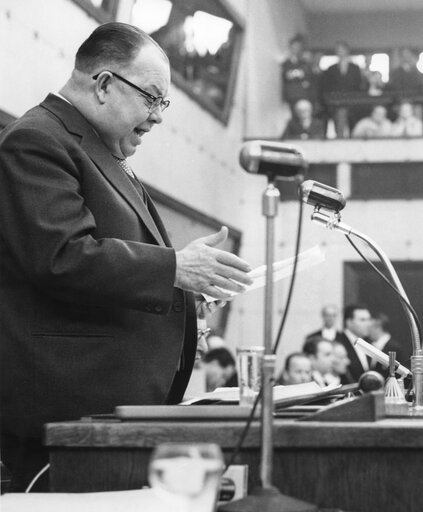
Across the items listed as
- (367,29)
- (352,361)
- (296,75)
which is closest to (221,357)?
(352,361)

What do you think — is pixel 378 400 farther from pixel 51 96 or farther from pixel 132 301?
pixel 51 96

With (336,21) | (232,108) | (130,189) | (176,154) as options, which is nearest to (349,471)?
(130,189)

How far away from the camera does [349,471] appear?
1.64 m

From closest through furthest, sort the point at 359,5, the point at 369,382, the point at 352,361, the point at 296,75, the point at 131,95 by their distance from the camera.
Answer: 1. the point at 369,382
2. the point at 131,95
3. the point at 352,361
4. the point at 296,75
5. the point at 359,5

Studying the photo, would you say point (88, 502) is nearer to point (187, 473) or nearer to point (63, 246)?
point (187, 473)

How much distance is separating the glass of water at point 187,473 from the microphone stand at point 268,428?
224 millimetres

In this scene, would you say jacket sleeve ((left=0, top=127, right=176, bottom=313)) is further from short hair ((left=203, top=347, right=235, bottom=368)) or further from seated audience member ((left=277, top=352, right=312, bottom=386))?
short hair ((left=203, top=347, right=235, bottom=368))

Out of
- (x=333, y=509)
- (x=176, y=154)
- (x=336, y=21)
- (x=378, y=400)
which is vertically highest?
(x=336, y=21)

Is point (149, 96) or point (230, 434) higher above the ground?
point (149, 96)

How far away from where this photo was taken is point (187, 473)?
1.22 metres

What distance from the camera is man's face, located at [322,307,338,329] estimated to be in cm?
1001

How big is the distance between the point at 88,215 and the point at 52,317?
8.3 inches

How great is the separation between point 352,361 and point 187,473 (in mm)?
6906

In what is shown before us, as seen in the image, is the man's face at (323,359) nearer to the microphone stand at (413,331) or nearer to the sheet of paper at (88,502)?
the microphone stand at (413,331)
